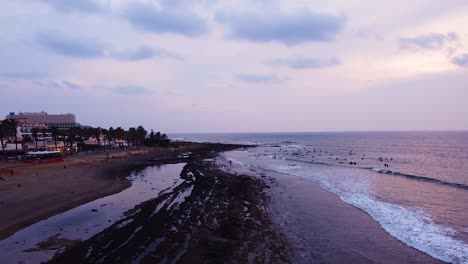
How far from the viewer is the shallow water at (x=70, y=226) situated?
16.6 metres

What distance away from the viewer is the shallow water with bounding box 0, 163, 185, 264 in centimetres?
1662

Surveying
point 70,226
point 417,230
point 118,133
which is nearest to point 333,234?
point 417,230

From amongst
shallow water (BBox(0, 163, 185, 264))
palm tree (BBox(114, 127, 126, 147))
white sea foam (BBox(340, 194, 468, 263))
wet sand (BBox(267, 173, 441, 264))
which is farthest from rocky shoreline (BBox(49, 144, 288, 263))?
palm tree (BBox(114, 127, 126, 147))

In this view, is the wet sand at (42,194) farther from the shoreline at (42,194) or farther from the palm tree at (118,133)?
the palm tree at (118,133)

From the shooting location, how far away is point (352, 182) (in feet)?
140

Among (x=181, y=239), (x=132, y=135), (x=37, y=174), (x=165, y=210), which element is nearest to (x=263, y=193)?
(x=165, y=210)

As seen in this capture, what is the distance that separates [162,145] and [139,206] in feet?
392

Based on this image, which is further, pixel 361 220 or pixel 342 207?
pixel 342 207

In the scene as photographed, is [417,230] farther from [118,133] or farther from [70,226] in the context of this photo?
[118,133]

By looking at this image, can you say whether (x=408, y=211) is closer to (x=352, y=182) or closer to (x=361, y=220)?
(x=361, y=220)

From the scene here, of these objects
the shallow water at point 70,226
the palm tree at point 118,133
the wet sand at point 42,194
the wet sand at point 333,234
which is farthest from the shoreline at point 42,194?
the palm tree at point 118,133

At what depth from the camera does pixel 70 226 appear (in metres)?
21.8

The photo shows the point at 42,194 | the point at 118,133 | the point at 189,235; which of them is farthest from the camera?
the point at 118,133

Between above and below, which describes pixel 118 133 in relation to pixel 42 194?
above
